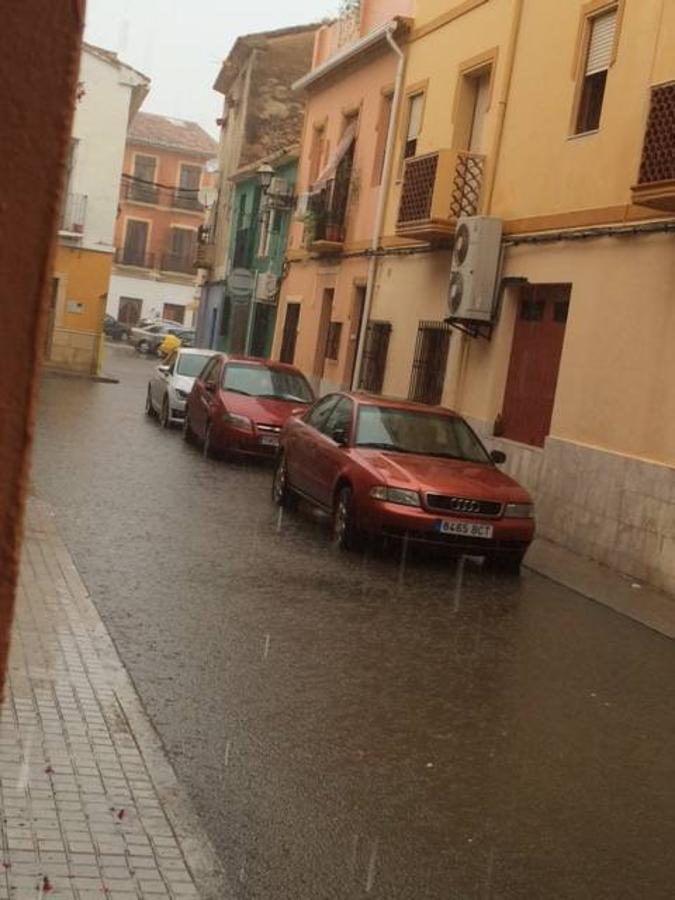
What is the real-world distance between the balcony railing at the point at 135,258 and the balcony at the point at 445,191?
2196 inches

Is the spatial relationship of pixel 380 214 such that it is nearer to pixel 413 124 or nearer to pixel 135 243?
pixel 413 124

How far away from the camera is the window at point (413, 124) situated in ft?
67.4

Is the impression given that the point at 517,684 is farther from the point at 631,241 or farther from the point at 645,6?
the point at 645,6

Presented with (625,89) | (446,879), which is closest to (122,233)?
(625,89)

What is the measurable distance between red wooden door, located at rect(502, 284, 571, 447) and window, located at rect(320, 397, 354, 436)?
3.13 m

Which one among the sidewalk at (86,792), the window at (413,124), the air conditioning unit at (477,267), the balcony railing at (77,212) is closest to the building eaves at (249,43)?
the balcony railing at (77,212)

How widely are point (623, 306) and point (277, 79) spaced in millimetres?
29468

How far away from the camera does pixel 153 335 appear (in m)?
57.5

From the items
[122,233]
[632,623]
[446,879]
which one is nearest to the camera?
[446,879]

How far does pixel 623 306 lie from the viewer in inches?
499

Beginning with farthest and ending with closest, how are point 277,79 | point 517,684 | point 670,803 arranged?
point 277,79 → point 517,684 → point 670,803

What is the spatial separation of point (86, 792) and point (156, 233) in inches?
2771

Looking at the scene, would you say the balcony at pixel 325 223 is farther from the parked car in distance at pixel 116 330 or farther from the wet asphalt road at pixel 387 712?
the parked car in distance at pixel 116 330

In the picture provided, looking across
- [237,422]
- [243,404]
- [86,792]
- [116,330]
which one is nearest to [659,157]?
[237,422]
